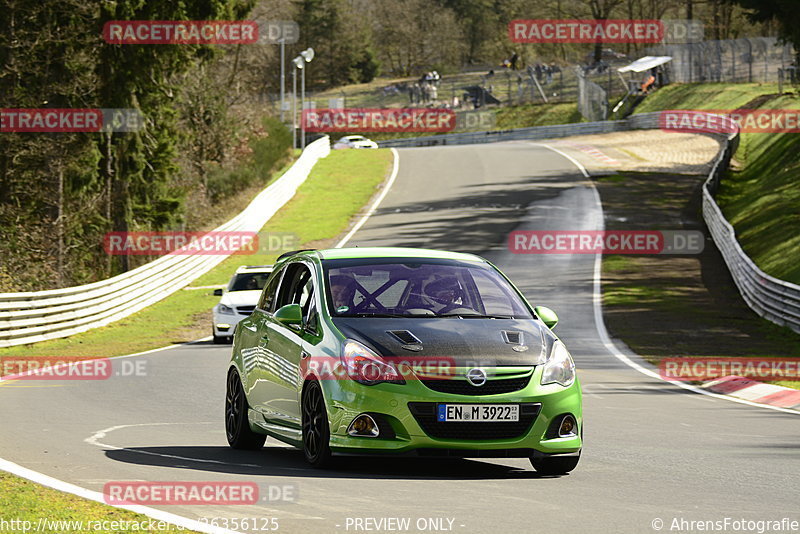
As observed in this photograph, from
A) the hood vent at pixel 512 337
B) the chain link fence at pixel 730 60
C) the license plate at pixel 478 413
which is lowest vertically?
the license plate at pixel 478 413

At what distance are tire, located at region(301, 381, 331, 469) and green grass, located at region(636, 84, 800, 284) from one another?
2330 centimetres

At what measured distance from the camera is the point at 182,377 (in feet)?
61.3

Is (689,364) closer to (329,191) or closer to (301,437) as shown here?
(301,437)

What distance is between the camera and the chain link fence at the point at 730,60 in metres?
82.4

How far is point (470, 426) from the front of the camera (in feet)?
29.1

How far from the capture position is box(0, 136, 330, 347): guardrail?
85.0 feet

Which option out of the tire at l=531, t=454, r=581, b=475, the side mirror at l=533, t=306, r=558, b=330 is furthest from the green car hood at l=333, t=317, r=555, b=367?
the tire at l=531, t=454, r=581, b=475

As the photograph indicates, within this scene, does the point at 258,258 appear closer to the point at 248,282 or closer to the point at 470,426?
the point at 248,282

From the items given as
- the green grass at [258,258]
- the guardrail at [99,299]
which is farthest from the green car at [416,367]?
the guardrail at [99,299]

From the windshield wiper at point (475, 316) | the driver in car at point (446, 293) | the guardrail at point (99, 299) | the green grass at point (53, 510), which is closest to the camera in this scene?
the green grass at point (53, 510)

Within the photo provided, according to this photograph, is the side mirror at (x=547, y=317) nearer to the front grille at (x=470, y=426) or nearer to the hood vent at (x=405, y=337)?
the front grille at (x=470, y=426)

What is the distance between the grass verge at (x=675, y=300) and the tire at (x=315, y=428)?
36.2ft

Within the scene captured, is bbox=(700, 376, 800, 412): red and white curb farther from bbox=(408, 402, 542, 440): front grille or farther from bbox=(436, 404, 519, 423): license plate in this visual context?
bbox=(436, 404, 519, 423): license plate

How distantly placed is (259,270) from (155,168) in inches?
757
